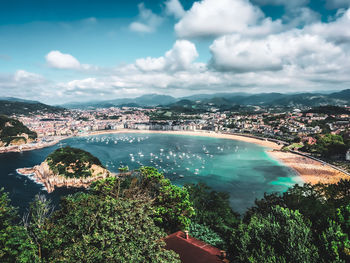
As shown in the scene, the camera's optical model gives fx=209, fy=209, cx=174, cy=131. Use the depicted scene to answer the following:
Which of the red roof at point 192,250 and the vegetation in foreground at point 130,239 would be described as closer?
the vegetation in foreground at point 130,239

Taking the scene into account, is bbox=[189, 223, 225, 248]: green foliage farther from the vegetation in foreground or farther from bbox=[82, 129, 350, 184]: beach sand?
bbox=[82, 129, 350, 184]: beach sand

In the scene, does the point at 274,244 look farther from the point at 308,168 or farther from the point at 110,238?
the point at 308,168

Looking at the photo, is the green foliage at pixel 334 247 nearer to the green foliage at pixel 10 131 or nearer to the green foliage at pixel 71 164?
the green foliage at pixel 71 164

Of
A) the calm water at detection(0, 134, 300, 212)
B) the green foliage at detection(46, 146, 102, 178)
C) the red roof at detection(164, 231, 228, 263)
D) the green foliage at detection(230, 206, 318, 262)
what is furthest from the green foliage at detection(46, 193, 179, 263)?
the green foliage at detection(46, 146, 102, 178)

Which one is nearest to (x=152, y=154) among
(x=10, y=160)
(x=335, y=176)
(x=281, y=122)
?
(x=10, y=160)

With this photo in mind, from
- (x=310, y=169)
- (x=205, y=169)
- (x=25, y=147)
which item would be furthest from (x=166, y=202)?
(x=25, y=147)

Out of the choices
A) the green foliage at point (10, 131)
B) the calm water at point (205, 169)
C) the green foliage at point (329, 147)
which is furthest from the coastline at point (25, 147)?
the green foliage at point (329, 147)

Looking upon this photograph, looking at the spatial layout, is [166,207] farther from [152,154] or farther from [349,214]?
[152,154]
